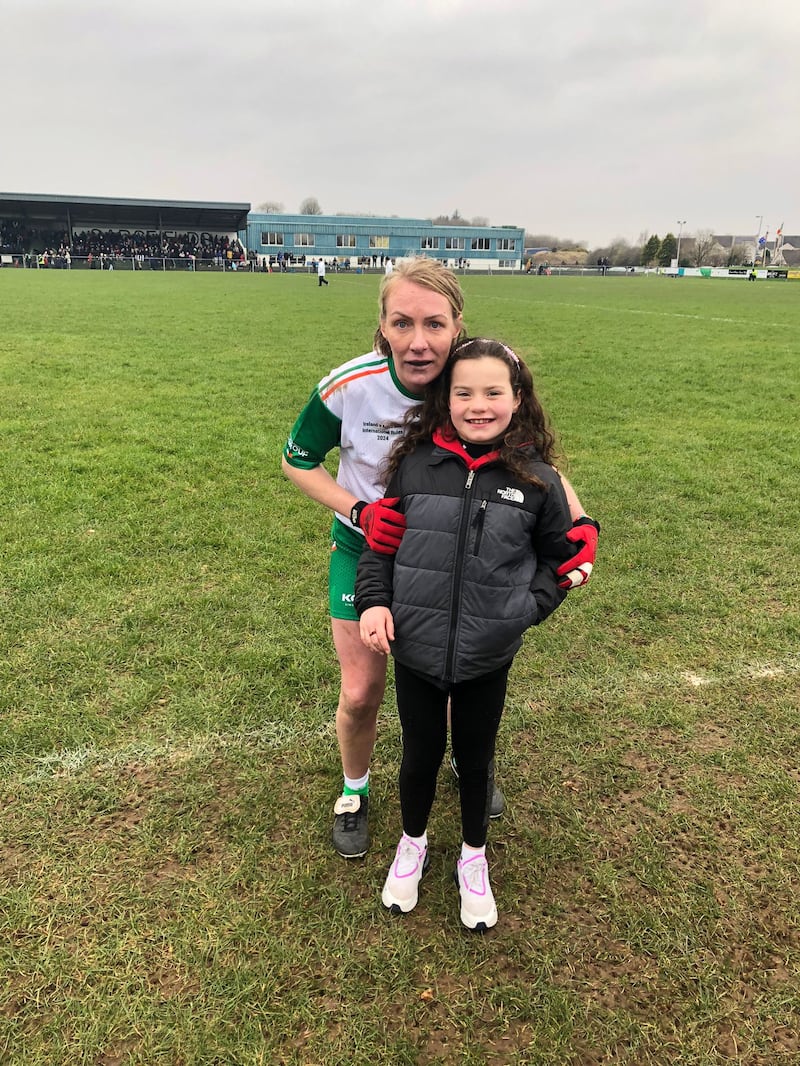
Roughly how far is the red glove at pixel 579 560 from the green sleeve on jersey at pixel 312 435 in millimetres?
798

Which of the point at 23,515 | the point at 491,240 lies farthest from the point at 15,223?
the point at 23,515

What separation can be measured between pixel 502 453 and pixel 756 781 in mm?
1884

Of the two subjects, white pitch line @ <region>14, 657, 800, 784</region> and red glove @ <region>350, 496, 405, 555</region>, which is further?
white pitch line @ <region>14, 657, 800, 784</region>

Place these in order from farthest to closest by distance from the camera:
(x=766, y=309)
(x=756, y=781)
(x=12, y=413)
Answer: (x=766, y=309) → (x=12, y=413) → (x=756, y=781)

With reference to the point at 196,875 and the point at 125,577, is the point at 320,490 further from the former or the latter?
the point at 125,577

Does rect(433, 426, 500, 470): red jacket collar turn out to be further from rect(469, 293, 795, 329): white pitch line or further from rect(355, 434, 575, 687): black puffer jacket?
rect(469, 293, 795, 329): white pitch line

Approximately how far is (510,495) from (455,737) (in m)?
0.80

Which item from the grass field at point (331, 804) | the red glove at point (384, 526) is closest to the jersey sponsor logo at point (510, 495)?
the red glove at point (384, 526)

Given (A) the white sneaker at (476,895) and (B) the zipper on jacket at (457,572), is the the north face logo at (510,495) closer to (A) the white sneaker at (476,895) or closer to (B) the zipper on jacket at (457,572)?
(B) the zipper on jacket at (457,572)

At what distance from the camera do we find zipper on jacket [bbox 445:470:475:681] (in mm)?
1865

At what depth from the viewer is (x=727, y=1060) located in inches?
70.4

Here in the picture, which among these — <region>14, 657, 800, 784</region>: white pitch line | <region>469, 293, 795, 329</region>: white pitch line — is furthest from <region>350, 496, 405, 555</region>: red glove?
<region>469, 293, 795, 329</region>: white pitch line

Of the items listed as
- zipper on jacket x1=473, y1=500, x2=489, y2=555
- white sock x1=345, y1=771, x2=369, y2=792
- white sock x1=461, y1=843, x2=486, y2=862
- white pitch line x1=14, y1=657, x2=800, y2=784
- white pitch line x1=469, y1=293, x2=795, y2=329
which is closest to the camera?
zipper on jacket x1=473, y1=500, x2=489, y2=555

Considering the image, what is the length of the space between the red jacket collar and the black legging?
613 mm
